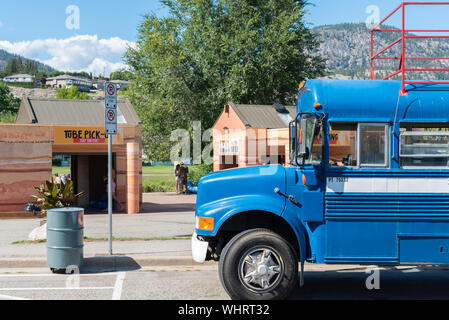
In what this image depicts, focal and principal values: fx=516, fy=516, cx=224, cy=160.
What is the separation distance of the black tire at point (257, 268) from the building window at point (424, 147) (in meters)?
1.96

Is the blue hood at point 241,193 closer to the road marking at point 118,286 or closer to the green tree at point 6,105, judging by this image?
the road marking at point 118,286

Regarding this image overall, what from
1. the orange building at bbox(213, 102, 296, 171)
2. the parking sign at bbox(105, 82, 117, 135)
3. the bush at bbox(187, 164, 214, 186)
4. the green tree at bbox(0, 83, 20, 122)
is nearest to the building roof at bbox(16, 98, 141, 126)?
the orange building at bbox(213, 102, 296, 171)

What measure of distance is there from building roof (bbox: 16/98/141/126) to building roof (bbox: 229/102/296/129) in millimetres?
8902

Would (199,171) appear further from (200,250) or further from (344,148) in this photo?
(344,148)

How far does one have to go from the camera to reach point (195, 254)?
23.2 ft

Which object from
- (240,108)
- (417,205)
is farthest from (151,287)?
(240,108)

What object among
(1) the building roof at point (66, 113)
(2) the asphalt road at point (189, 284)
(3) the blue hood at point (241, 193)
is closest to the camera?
(3) the blue hood at point (241, 193)

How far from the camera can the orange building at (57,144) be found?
1830 centimetres

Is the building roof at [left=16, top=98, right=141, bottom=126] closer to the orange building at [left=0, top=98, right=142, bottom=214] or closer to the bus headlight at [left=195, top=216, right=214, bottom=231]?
the orange building at [left=0, top=98, right=142, bottom=214]

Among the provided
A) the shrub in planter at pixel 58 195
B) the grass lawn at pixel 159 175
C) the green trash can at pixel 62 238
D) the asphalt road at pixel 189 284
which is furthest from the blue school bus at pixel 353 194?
the grass lawn at pixel 159 175

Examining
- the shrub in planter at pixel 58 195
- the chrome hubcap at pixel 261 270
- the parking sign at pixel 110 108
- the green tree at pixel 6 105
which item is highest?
the green tree at pixel 6 105

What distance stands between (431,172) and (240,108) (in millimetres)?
23490

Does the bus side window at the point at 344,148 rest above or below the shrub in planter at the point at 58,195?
above

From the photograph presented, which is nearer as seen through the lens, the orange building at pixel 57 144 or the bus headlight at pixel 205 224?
the bus headlight at pixel 205 224
